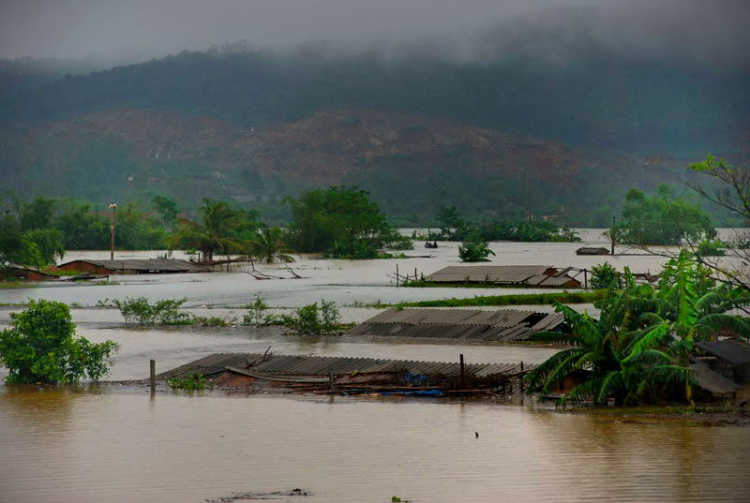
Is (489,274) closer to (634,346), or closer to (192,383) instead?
(192,383)

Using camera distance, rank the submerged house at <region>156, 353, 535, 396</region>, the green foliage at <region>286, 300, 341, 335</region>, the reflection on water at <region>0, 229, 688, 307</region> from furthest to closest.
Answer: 1. the reflection on water at <region>0, 229, 688, 307</region>
2. the green foliage at <region>286, 300, 341, 335</region>
3. the submerged house at <region>156, 353, 535, 396</region>

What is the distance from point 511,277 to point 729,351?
28804 millimetres

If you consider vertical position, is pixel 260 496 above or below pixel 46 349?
below

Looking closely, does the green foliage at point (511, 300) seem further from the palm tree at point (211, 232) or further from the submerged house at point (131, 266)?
the palm tree at point (211, 232)

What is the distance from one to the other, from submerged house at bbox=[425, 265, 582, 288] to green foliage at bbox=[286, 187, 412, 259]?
38965 millimetres

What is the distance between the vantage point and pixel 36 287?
51.0 m

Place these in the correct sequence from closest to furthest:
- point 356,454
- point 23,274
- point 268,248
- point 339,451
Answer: point 356,454 < point 339,451 < point 23,274 < point 268,248

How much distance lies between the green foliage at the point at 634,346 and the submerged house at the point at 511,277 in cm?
2876

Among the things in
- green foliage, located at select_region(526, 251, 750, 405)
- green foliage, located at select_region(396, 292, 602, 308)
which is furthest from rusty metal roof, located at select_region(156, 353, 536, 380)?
green foliage, located at select_region(396, 292, 602, 308)

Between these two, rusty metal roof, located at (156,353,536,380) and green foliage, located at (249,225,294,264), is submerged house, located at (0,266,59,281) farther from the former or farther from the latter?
rusty metal roof, located at (156,353,536,380)

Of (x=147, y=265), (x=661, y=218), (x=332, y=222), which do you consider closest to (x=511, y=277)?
(x=147, y=265)

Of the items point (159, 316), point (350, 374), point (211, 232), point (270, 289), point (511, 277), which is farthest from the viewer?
point (211, 232)

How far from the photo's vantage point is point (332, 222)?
89.8m

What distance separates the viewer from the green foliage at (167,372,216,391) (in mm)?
18234
